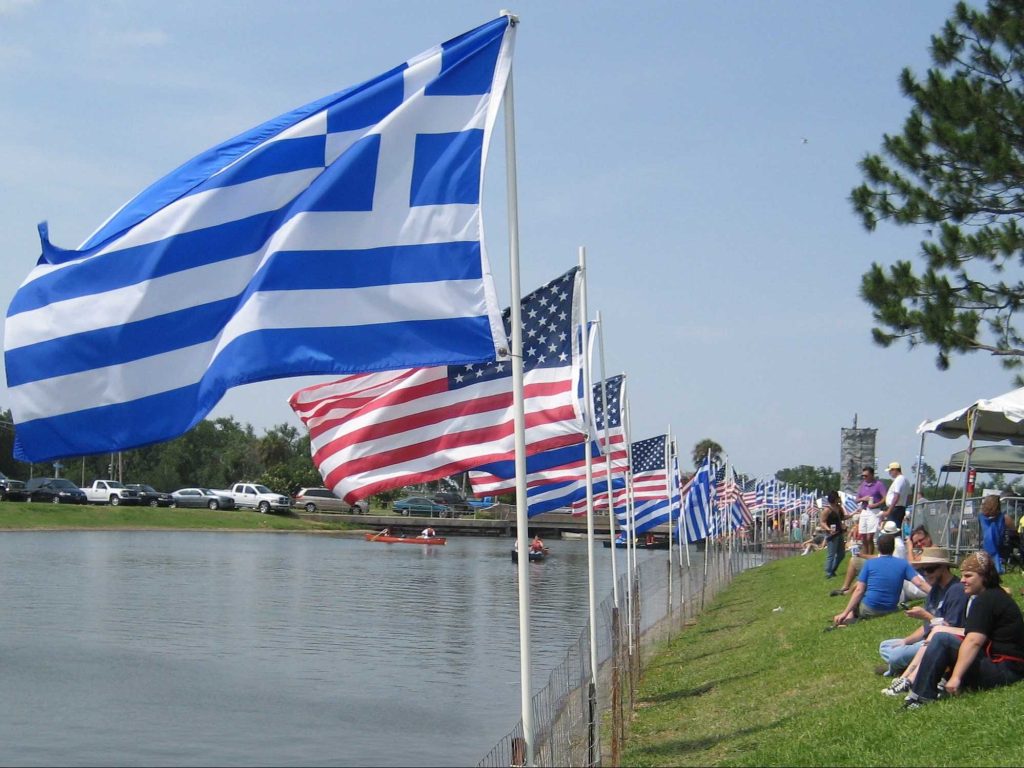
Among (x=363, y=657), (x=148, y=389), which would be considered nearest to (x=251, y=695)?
(x=363, y=657)

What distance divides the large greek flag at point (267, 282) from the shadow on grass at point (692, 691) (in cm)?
1048

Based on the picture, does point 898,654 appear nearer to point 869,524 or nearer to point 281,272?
point 281,272

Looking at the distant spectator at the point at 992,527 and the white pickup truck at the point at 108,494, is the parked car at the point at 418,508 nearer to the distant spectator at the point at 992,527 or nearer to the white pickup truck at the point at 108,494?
the white pickup truck at the point at 108,494

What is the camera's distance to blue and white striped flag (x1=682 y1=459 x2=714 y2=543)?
3278 cm

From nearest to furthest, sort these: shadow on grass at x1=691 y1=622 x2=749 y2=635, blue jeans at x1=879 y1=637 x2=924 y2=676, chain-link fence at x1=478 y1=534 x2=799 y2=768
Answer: chain-link fence at x1=478 y1=534 x2=799 y2=768 → blue jeans at x1=879 y1=637 x2=924 y2=676 → shadow on grass at x1=691 y1=622 x2=749 y2=635

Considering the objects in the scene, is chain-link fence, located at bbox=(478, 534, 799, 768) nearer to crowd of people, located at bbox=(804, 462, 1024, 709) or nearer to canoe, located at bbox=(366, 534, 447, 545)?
crowd of people, located at bbox=(804, 462, 1024, 709)

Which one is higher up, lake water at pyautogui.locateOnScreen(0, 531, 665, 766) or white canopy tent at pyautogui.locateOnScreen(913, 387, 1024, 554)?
white canopy tent at pyautogui.locateOnScreen(913, 387, 1024, 554)

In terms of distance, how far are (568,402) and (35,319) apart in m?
6.33

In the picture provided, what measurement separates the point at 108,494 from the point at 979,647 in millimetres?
81880

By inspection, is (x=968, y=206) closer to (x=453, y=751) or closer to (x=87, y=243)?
(x=453, y=751)

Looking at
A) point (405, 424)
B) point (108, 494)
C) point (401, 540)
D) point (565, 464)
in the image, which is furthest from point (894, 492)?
point (108, 494)

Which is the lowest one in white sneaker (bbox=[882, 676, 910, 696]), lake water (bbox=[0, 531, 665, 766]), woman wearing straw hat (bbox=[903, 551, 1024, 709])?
lake water (bbox=[0, 531, 665, 766])

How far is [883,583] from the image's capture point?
18156 mm

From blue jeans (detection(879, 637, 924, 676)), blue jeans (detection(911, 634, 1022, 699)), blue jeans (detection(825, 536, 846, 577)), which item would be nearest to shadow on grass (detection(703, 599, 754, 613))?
blue jeans (detection(825, 536, 846, 577))
